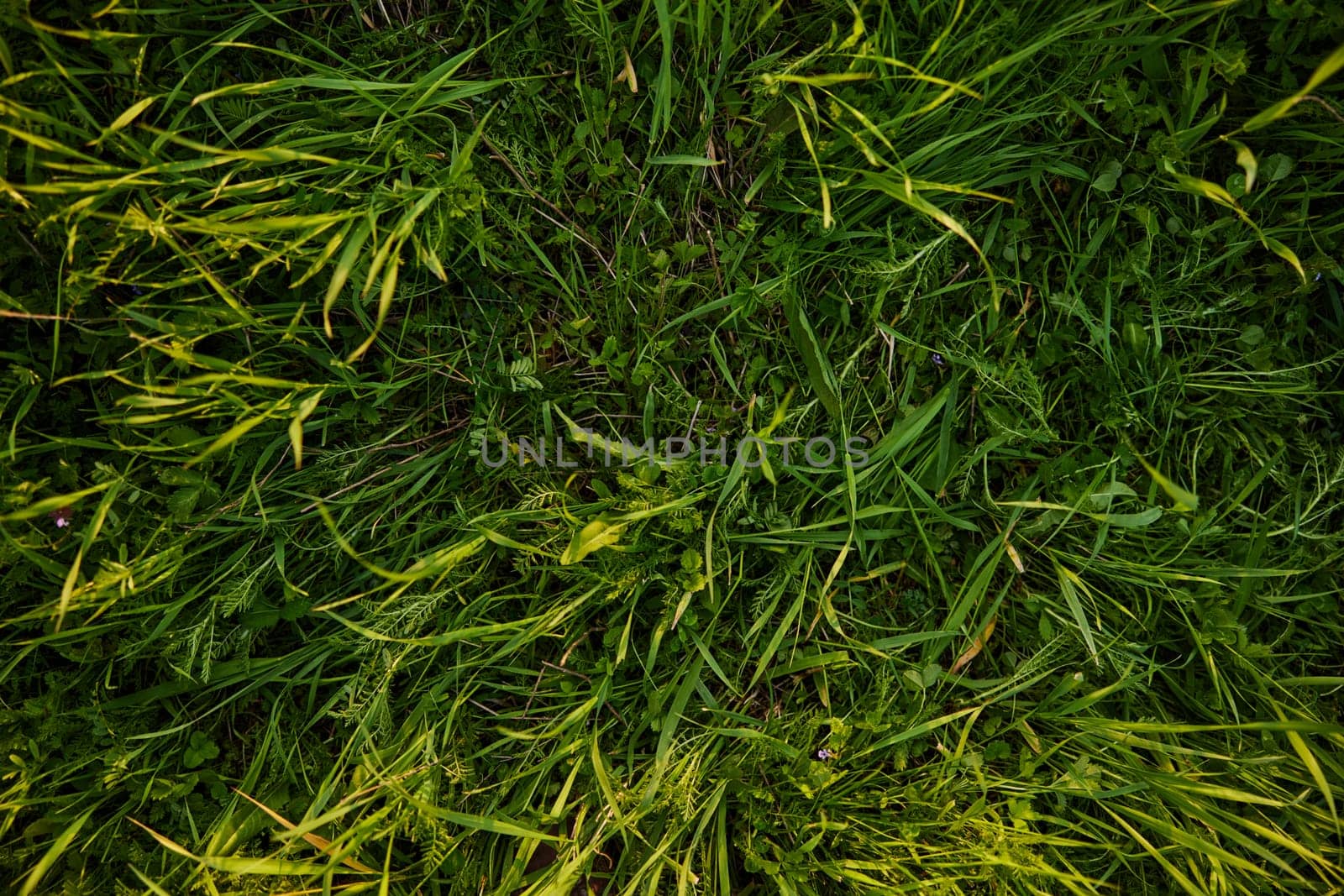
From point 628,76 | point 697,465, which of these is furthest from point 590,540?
point 628,76

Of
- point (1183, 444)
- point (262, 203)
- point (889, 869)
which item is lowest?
point (889, 869)

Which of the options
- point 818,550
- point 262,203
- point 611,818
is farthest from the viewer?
point 818,550

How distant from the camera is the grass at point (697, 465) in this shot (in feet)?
5.72

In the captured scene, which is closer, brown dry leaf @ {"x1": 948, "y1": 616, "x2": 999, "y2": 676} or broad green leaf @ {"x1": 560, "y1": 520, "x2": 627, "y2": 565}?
broad green leaf @ {"x1": 560, "y1": 520, "x2": 627, "y2": 565}

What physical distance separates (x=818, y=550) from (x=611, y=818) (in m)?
0.82

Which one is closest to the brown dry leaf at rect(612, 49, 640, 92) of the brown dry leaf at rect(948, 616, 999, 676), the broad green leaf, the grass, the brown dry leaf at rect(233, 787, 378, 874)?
the grass

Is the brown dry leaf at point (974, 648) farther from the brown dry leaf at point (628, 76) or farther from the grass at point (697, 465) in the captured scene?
the brown dry leaf at point (628, 76)

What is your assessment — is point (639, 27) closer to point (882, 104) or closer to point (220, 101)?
point (882, 104)

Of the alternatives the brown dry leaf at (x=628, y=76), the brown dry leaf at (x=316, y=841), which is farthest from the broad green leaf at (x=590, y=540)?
the brown dry leaf at (x=628, y=76)

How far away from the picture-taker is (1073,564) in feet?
6.21

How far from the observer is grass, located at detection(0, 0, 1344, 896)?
5.72ft

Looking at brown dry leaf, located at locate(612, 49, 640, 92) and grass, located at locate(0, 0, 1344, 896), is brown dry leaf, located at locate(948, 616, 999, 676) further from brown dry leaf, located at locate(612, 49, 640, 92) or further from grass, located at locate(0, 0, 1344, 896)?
brown dry leaf, located at locate(612, 49, 640, 92)

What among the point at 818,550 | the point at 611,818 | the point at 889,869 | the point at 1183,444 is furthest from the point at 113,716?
the point at 1183,444

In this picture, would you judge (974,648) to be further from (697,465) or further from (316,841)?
(316,841)
